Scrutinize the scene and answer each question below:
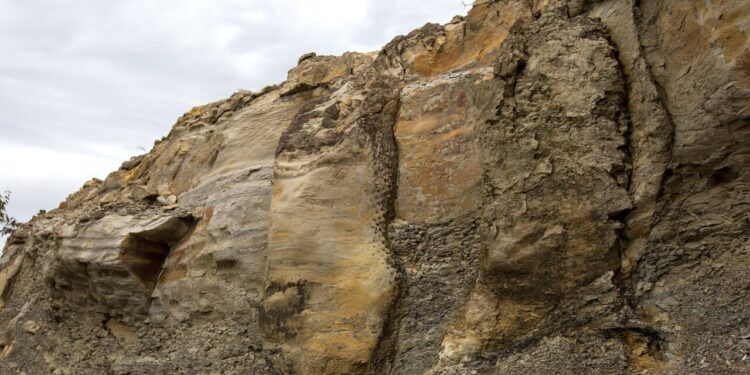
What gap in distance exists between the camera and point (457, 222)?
761 cm

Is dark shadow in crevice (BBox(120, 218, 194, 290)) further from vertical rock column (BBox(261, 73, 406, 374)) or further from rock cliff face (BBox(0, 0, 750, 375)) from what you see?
vertical rock column (BBox(261, 73, 406, 374))

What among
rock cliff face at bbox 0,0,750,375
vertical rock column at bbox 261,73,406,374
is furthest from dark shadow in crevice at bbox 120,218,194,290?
vertical rock column at bbox 261,73,406,374

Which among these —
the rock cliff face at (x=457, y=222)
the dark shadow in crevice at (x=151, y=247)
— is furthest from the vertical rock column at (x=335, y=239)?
the dark shadow in crevice at (x=151, y=247)

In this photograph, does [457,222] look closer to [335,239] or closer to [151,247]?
→ [335,239]

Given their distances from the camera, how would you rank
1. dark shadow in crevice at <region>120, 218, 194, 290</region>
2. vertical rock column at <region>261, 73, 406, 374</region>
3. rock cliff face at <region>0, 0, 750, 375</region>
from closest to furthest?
1. rock cliff face at <region>0, 0, 750, 375</region>
2. vertical rock column at <region>261, 73, 406, 374</region>
3. dark shadow in crevice at <region>120, 218, 194, 290</region>

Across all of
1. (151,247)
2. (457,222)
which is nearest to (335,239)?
(457,222)

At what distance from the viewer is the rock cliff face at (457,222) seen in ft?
19.3

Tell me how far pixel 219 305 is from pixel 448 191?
A: 142 inches

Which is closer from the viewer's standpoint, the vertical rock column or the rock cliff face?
the rock cliff face

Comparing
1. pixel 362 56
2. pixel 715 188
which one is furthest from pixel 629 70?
pixel 362 56

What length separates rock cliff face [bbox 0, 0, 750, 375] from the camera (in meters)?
5.89

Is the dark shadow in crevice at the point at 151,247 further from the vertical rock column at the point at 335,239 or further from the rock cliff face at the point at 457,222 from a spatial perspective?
the vertical rock column at the point at 335,239

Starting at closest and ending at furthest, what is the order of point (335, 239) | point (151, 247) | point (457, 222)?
point (457, 222)
point (335, 239)
point (151, 247)

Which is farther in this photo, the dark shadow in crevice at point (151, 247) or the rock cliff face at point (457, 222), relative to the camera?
the dark shadow in crevice at point (151, 247)
